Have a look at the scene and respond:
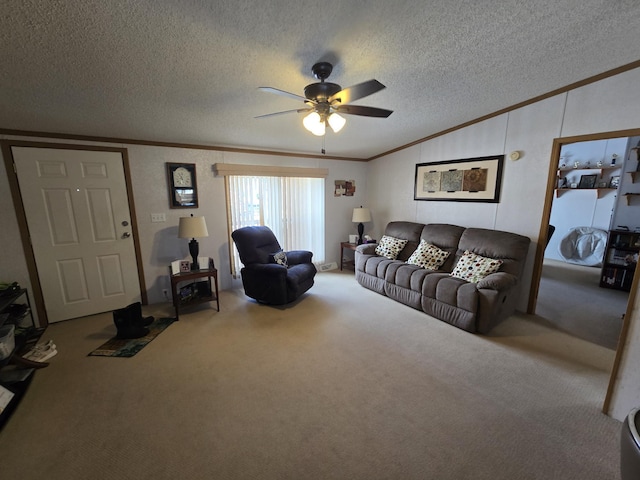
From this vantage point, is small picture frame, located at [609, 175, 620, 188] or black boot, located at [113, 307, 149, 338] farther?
small picture frame, located at [609, 175, 620, 188]

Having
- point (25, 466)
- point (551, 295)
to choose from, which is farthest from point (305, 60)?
point (551, 295)

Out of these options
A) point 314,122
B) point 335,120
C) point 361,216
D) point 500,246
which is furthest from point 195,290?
point 500,246

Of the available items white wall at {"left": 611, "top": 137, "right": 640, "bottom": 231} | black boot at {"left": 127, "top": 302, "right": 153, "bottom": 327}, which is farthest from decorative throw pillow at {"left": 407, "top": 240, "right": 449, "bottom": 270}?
black boot at {"left": 127, "top": 302, "right": 153, "bottom": 327}

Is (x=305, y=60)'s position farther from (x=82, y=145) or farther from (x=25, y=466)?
(x=25, y=466)

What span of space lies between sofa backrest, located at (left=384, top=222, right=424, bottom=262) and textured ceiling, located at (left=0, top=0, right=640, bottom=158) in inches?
71.1

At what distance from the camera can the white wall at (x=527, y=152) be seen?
2.30 m

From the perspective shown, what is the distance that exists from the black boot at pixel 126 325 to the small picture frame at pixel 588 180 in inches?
289

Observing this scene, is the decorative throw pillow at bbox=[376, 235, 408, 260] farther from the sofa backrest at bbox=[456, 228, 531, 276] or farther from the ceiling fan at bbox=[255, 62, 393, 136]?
the ceiling fan at bbox=[255, 62, 393, 136]

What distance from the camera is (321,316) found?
3.09 m

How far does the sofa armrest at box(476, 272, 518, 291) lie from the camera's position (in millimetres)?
2639

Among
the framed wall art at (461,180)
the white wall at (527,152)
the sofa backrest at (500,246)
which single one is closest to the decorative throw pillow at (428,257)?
the sofa backrest at (500,246)

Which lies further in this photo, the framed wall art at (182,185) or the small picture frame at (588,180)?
the small picture frame at (588,180)

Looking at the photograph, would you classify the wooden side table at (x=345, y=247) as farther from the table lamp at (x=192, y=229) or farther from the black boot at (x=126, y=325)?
the black boot at (x=126, y=325)

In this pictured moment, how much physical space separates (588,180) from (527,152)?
3.07m
